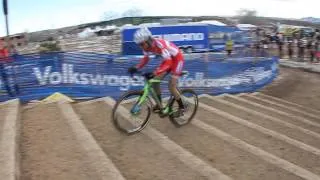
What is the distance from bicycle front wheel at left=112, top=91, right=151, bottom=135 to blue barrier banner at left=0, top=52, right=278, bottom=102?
4.25 meters

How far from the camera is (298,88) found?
19297 mm

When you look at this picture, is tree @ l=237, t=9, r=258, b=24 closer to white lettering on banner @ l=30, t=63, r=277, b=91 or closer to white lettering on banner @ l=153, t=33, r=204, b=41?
white lettering on banner @ l=153, t=33, r=204, b=41

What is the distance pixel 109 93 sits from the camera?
12.7 metres

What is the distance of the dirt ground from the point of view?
55.5ft

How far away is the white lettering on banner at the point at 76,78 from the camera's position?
11.7m

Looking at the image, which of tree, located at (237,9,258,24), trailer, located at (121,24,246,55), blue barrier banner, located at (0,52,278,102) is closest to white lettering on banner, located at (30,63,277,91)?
blue barrier banner, located at (0,52,278,102)

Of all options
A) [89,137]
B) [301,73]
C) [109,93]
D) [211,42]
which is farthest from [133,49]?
[89,137]

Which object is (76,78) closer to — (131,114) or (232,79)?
(131,114)

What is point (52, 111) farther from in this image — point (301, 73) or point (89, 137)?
point (301, 73)

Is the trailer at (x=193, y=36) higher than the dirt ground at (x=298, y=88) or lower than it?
higher

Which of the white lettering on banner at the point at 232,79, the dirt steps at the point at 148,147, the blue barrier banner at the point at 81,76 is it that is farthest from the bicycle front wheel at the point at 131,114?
the white lettering on banner at the point at 232,79

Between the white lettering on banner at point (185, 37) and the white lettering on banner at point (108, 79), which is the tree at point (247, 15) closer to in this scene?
the white lettering on banner at point (185, 37)

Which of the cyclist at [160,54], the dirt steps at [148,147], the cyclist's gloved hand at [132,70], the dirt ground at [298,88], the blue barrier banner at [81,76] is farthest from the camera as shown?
the dirt ground at [298,88]

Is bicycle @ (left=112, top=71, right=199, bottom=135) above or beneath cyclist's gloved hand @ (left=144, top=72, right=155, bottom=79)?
beneath
